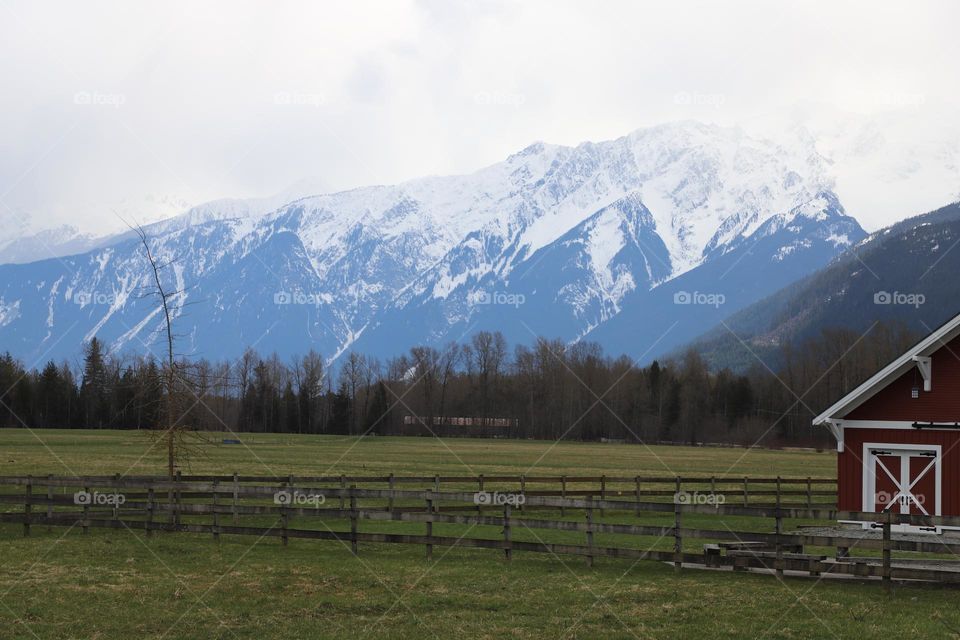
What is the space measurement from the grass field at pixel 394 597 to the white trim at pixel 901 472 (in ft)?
32.3

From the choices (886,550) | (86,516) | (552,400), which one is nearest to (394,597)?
(886,550)

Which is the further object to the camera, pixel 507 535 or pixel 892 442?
pixel 892 442

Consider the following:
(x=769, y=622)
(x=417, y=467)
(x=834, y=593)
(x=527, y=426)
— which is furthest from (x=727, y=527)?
(x=527, y=426)

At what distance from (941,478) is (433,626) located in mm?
17614

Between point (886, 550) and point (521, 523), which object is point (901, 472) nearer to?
point (886, 550)

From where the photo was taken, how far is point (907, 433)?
27.4 meters

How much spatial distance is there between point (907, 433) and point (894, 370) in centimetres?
166

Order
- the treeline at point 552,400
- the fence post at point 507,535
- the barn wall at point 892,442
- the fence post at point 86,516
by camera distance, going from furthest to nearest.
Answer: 1. the treeline at point 552,400
2. the barn wall at point 892,442
3. the fence post at point 86,516
4. the fence post at point 507,535

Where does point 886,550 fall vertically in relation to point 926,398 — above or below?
below

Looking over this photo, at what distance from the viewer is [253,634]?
1355 cm

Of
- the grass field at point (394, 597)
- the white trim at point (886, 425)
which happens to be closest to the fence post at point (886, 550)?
the grass field at point (394, 597)


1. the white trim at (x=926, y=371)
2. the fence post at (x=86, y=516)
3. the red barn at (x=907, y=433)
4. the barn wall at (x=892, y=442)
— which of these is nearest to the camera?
the fence post at (x=86, y=516)

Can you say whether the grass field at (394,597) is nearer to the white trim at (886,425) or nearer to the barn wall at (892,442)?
the barn wall at (892,442)

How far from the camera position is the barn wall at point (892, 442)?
26.4 meters
